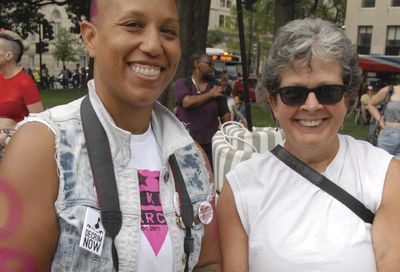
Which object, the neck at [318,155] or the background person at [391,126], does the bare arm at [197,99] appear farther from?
the neck at [318,155]

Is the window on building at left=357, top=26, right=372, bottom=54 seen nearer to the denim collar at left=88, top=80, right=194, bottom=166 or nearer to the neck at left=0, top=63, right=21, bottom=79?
the neck at left=0, top=63, right=21, bottom=79

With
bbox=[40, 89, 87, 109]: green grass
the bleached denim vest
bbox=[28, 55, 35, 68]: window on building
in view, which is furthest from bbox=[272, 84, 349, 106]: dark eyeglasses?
bbox=[28, 55, 35, 68]: window on building

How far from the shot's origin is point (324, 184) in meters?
1.86

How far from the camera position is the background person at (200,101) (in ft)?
18.8

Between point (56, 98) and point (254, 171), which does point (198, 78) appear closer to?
point (254, 171)

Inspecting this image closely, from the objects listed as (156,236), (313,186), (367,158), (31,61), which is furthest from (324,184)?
(31,61)

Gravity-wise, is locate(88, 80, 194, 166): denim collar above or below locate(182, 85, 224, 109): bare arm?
above

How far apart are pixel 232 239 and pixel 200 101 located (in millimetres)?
3859

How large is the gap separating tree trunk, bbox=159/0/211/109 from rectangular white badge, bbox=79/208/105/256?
5.67 meters

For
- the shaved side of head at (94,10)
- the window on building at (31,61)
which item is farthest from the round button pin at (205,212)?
the window on building at (31,61)

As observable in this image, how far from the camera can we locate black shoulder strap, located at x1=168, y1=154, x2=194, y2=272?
1.57 meters

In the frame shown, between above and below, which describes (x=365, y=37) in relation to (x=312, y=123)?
above

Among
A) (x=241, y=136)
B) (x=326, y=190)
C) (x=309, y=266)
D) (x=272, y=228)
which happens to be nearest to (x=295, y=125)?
(x=326, y=190)

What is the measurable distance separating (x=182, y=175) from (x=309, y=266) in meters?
0.57
